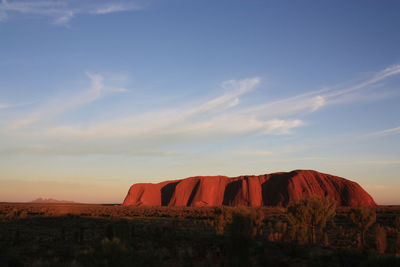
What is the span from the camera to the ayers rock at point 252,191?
75938mm

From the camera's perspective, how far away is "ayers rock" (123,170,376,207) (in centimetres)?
7594

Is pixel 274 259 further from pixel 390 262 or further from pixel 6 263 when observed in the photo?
pixel 6 263

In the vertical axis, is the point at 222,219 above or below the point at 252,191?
below

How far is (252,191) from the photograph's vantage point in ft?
275

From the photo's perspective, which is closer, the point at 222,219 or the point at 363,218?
the point at 363,218

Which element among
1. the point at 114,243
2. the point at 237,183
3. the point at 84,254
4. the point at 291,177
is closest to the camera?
the point at 114,243

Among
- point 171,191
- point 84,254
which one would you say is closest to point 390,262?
point 84,254

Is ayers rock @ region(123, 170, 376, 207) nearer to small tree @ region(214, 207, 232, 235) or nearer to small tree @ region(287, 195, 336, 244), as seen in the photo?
small tree @ region(214, 207, 232, 235)

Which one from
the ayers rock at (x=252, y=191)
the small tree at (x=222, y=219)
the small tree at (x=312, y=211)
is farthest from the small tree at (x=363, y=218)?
the ayers rock at (x=252, y=191)

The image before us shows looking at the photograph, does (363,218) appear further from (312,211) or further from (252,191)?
(252,191)

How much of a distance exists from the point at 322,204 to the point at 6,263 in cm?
1559

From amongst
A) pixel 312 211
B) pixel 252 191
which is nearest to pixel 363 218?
pixel 312 211

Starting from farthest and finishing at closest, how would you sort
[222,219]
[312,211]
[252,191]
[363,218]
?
[252,191] → [222,219] → [363,218] → [312,211]

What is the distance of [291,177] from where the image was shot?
264ft
